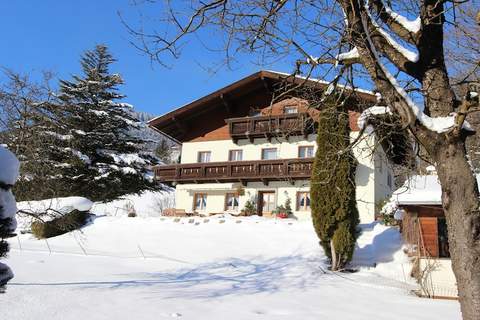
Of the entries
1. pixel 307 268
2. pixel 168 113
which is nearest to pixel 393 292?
pixel 307 268

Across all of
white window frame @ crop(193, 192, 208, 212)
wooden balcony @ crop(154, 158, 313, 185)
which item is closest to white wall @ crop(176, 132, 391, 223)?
white window frame @ crop(193, 192, 208, 212)

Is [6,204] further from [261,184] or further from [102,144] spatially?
[102,144]

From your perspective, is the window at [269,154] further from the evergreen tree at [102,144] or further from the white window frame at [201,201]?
the evergreen tree at [102,144]

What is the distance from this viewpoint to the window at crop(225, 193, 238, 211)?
2500 cm

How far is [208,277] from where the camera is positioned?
11078mm

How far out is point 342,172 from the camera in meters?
14.3

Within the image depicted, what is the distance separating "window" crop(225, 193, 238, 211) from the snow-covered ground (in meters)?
4.46

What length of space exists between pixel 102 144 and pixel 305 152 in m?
14.5

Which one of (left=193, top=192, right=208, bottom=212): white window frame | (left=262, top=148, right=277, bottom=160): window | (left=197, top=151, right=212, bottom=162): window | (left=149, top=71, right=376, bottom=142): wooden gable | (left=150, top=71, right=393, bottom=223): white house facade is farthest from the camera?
(left=197, top=151, right=212, bottom=162): window

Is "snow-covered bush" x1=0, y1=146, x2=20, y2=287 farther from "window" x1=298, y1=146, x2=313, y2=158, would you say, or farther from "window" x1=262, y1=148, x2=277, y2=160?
"window" x1=262, y1=148, x2=277, y2=160

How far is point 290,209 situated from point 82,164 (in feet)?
45.4

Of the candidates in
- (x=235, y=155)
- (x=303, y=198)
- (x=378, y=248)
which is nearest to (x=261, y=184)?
(x=303, y=198)

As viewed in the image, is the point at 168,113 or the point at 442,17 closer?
the point at 442,17

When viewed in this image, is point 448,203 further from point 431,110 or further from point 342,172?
point 342,172
